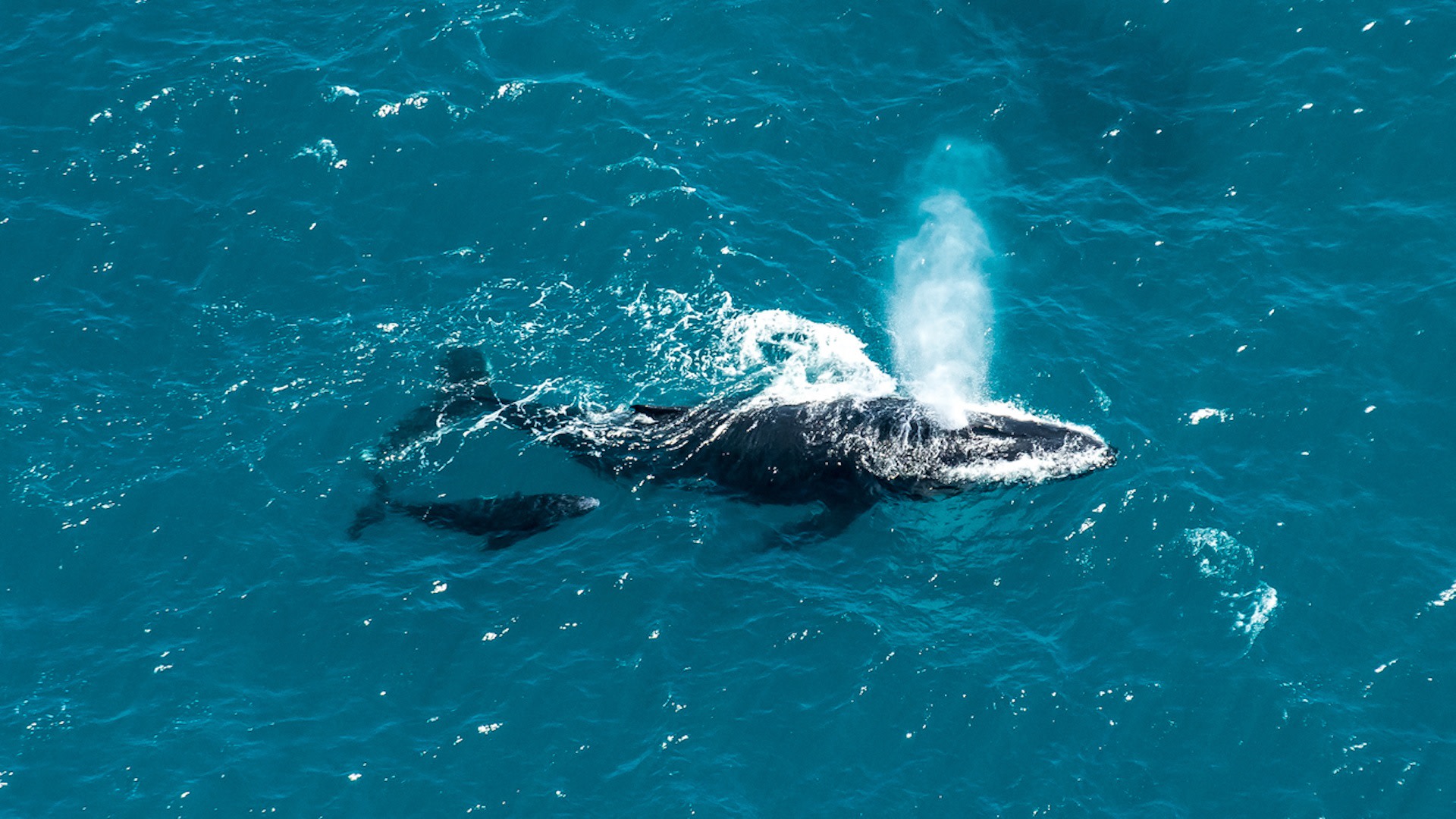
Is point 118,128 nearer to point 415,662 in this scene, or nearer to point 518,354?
point 518,354

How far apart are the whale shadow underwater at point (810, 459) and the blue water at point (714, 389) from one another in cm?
103

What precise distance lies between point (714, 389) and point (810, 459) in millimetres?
6287

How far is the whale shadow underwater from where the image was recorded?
189 ft

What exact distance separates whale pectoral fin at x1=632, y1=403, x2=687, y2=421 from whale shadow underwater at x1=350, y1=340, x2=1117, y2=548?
0.07 meters

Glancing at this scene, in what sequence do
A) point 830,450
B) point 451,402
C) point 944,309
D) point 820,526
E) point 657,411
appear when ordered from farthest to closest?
point 944,309 → point 451,402 → point 657,411 → point 830,450 → point 820,526

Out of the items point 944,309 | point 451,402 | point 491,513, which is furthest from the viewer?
point 944,309

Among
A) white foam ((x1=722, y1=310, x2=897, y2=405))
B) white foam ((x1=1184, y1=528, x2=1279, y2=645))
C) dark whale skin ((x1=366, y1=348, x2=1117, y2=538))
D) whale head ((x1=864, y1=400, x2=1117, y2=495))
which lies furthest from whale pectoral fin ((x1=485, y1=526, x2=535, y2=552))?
white foam ((x1=1184, y1=528, x2=1279, y2=645))

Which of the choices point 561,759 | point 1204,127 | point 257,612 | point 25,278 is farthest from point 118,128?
point 1204,127

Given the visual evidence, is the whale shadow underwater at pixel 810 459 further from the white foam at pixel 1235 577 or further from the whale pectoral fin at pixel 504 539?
the white foam at pixel 1235 577

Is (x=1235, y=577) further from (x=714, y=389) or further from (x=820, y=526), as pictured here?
(x=714, y=389)

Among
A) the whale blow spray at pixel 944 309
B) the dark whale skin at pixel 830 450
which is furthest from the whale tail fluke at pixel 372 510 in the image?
the whale blow spray at pixel 944 309

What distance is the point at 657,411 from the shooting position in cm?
5838

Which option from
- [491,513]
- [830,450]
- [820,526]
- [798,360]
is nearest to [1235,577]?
[820,526]

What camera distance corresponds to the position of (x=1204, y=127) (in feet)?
230
